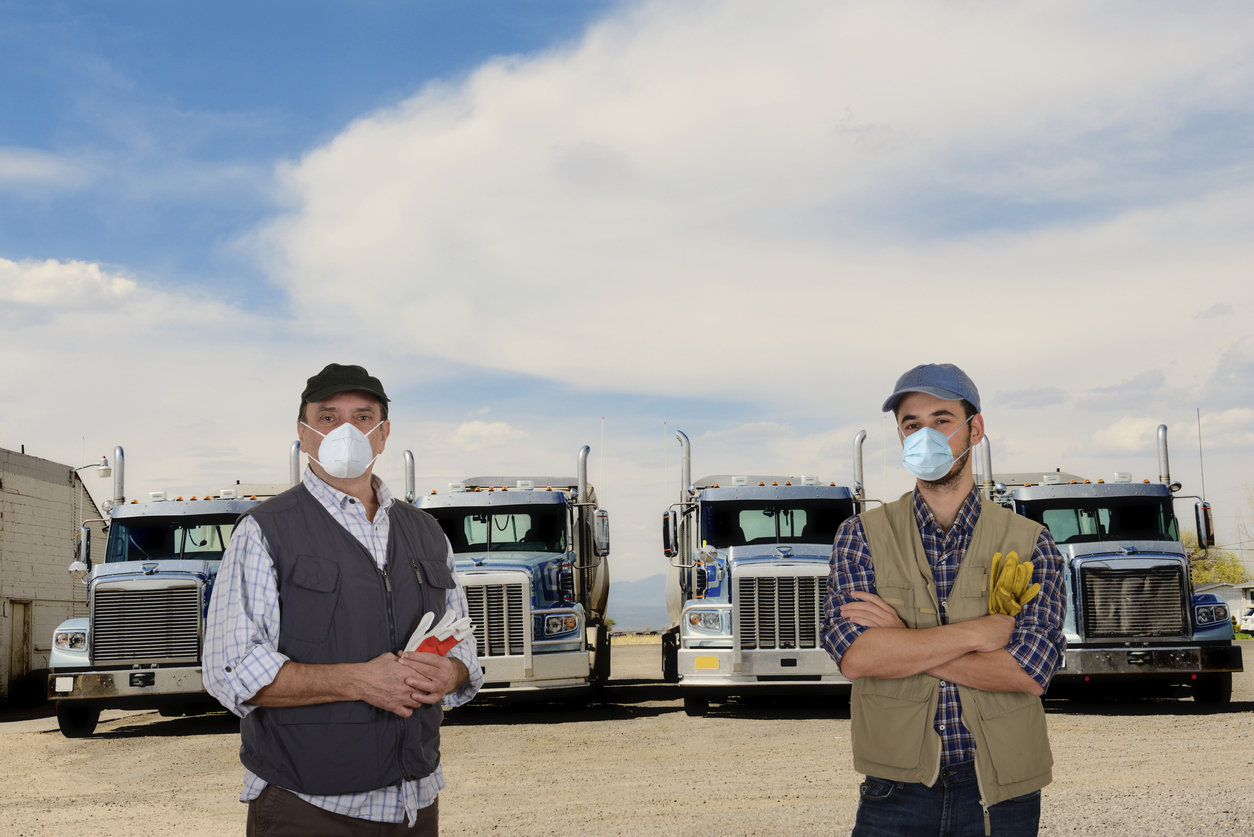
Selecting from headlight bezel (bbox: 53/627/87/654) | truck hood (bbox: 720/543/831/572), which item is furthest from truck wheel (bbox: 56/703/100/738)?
truck hood (bbox: 720/543/831/572)

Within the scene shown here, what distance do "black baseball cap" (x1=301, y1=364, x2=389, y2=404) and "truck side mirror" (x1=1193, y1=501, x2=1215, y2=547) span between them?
47.0 feet

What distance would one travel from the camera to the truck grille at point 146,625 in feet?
48.5

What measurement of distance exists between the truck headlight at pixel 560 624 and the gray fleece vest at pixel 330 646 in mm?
11906

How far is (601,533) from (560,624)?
5.25ft

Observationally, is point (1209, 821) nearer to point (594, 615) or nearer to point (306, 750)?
point (306, 750)

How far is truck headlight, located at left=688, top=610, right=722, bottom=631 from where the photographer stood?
14.7 m

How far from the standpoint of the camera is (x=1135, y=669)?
47.9 ft

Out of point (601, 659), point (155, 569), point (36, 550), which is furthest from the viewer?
point (36, 550)

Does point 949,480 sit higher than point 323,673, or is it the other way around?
point 949,480

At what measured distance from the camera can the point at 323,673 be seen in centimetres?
299

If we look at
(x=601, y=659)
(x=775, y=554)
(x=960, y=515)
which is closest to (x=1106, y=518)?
(x=775, y=554)

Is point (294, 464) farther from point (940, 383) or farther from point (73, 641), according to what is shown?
point (940, 383)

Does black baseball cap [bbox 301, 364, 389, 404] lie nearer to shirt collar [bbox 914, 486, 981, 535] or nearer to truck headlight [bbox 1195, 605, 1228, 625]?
shirt collar [bbox 914, 486, 981, 535]

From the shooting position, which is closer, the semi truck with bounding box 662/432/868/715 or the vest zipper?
the vest zipper
